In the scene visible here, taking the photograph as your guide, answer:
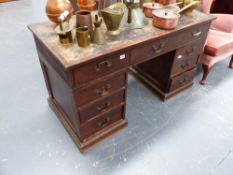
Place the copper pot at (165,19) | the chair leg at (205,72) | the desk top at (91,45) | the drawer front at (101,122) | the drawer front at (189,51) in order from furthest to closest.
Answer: the chair leg at (205,72) → the drawer front at (189,51) → the drawer front at (101,122) → the copper pot at (165,19) → the desk top at (91,45)

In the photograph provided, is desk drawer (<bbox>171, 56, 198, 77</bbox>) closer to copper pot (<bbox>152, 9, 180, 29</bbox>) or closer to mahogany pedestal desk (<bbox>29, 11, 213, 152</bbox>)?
mahogany pedestal desk (<bbox>29, 11, 213, 152</bbox>)

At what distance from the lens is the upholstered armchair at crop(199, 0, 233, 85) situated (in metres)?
1.90

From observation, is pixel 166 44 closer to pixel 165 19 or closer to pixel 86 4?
pixel 165 19

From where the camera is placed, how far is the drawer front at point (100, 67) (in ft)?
3.52

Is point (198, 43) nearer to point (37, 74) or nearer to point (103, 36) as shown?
point (103, 36)

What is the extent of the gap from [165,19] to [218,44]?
89 centimetres

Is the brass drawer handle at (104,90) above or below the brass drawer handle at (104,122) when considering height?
above

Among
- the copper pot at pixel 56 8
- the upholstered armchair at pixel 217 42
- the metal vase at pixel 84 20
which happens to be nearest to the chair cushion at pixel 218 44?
the upholstered armchair at pixel 217 42

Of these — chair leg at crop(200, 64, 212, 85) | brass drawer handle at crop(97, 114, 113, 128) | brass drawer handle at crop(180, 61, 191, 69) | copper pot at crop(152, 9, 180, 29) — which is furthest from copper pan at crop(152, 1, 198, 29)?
chair leg at crop(200, 64, 212, 85)

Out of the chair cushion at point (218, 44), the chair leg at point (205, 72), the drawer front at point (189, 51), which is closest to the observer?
the drawer front at point (189, 51)

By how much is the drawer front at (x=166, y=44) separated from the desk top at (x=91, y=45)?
6cm

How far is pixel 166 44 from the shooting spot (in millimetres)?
1399

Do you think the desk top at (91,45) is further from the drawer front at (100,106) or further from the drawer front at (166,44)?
the drawer front at (100,106)

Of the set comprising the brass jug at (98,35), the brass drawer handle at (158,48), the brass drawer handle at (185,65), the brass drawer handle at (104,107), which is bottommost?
the brass drawer handle at (104,107)
